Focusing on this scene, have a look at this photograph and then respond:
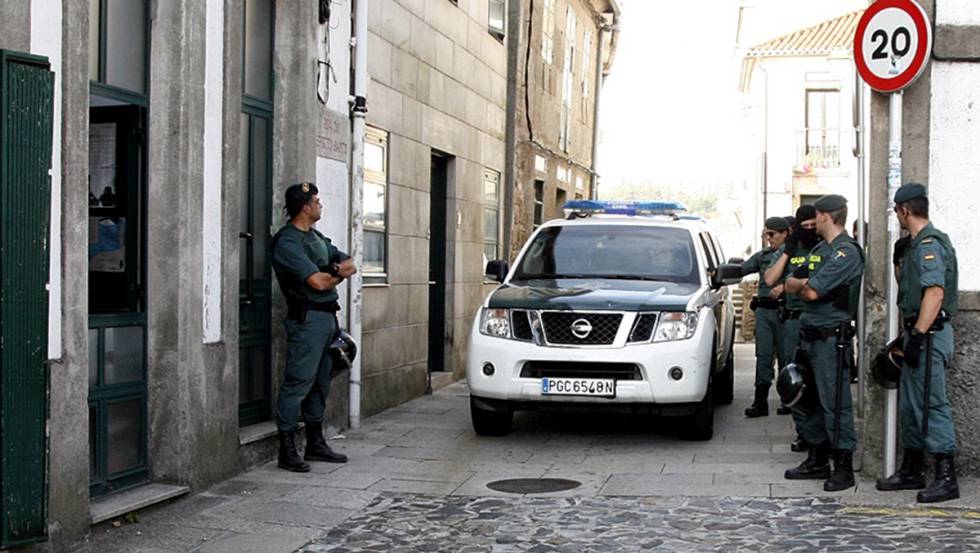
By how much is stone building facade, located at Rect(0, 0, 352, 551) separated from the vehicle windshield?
3.08 metres

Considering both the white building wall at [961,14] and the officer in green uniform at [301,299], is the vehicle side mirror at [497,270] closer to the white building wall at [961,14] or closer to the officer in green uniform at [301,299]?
the officer in green uniform at [301,299]

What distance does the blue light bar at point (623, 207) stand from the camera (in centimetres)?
1373

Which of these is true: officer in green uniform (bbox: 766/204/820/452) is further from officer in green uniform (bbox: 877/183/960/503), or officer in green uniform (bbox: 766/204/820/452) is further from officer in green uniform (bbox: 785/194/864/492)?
officer in green uniform (bbox: 877/183/960/503)

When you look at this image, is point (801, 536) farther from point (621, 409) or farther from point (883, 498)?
point (621, 409)

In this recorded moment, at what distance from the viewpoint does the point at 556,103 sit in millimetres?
23203

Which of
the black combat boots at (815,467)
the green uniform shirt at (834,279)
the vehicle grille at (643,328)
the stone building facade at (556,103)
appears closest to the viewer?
the green uniform shirt at (834,279)

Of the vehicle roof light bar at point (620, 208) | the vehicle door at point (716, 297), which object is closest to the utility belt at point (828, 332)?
the vehicle door at point (716, 297)

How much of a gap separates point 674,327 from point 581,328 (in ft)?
2.41

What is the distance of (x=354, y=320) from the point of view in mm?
11664

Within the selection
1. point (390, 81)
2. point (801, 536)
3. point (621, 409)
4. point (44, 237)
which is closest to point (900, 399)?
point (801, 536)

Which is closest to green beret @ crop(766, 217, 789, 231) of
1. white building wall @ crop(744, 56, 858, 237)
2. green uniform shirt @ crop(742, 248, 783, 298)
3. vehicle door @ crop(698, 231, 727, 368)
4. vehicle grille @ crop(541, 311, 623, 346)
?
green uniform shirt @ crop(742, 248, 783, 298)

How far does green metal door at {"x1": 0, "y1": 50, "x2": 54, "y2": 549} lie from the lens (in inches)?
241

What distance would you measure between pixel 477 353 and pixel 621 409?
48.6 inches

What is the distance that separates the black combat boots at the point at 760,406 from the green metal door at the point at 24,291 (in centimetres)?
798
